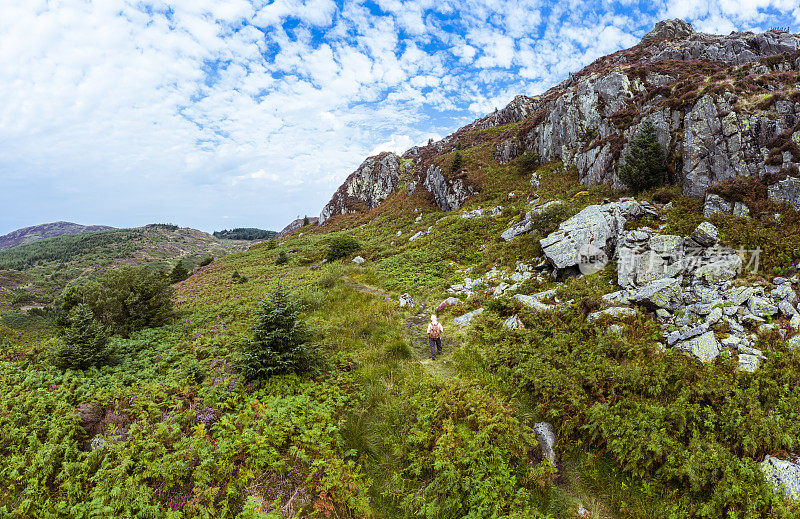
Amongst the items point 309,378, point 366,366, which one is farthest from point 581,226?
point 309,378

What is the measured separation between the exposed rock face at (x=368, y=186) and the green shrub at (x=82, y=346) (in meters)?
54.4

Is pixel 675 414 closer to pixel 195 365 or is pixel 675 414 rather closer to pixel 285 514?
pixel 285 514

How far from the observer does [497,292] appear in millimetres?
15461

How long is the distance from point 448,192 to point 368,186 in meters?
30.4

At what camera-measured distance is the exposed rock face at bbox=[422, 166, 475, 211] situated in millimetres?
37469

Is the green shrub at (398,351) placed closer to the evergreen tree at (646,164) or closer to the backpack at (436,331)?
the backpack at (436,331)

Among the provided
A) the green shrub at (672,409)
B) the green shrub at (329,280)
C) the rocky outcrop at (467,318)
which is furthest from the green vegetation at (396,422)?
the green shrub at (329,280)

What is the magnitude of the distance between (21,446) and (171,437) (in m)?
2.65

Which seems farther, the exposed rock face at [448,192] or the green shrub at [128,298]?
the exposed rock face at [448,192]

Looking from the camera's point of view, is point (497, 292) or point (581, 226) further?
point (581, 226)

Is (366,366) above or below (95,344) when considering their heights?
below

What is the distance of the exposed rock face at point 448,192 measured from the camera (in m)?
37.5

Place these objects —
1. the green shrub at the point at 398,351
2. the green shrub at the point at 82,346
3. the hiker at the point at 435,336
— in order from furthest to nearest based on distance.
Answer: the hiker at the point at 435,336
the green shrub at the point at 398,351
the green shrub at the point at 82,346

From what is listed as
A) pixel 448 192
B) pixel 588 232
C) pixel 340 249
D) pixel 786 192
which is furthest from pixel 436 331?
pixel 448 192
